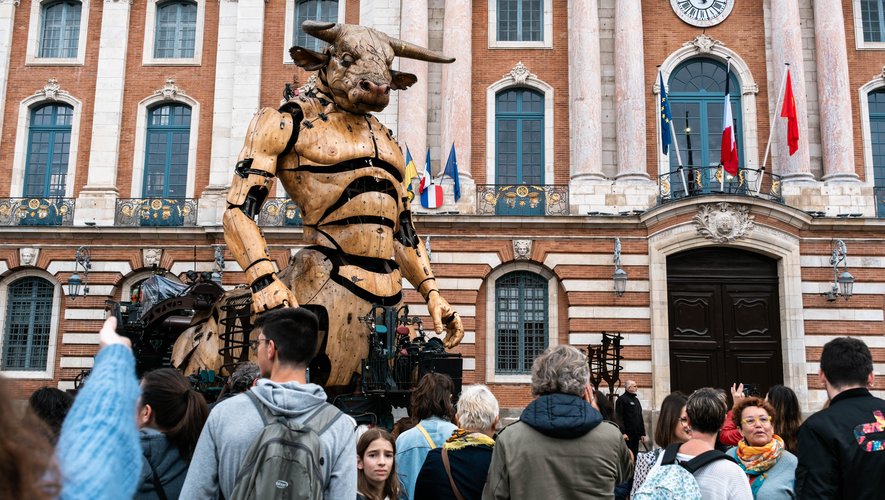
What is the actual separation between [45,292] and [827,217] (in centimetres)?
2295

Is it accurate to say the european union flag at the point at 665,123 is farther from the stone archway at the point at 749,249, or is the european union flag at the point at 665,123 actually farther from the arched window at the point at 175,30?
the arched window at the point at 175,30

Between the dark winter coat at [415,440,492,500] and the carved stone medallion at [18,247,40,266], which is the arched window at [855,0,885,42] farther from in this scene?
the carved stone medallion at [18,247,40,266]

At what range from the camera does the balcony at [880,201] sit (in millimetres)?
23078

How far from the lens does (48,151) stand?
25.2 metres

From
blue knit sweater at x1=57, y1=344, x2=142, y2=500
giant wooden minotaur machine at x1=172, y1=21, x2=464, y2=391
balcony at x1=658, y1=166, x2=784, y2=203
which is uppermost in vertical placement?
balcony at x1=658, y1=166, x2=784, y2=203

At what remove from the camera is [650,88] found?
79.2ft

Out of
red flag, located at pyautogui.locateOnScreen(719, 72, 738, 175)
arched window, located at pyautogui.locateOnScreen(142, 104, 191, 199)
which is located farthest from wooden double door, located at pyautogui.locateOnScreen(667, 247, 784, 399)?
arched window, located at pyautogui.locateOnScreen(142, 104, 191, 199)

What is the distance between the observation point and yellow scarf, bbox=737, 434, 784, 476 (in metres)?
5.02

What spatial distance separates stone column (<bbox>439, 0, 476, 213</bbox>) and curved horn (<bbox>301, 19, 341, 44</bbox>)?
15495mm

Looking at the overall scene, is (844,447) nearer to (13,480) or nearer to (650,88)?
(13,480)

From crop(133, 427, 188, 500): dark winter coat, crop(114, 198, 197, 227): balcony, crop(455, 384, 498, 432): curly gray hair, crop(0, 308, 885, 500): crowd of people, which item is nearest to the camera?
crop(0, 308, 885, 500): crowd of people

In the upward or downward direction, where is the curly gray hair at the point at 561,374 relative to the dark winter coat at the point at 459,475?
upward

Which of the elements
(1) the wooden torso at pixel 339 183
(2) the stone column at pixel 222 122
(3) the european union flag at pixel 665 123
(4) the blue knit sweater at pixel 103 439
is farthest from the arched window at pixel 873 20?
(4) the blue knit sweater at pixel 103 439

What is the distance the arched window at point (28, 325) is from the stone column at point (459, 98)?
1266cm
